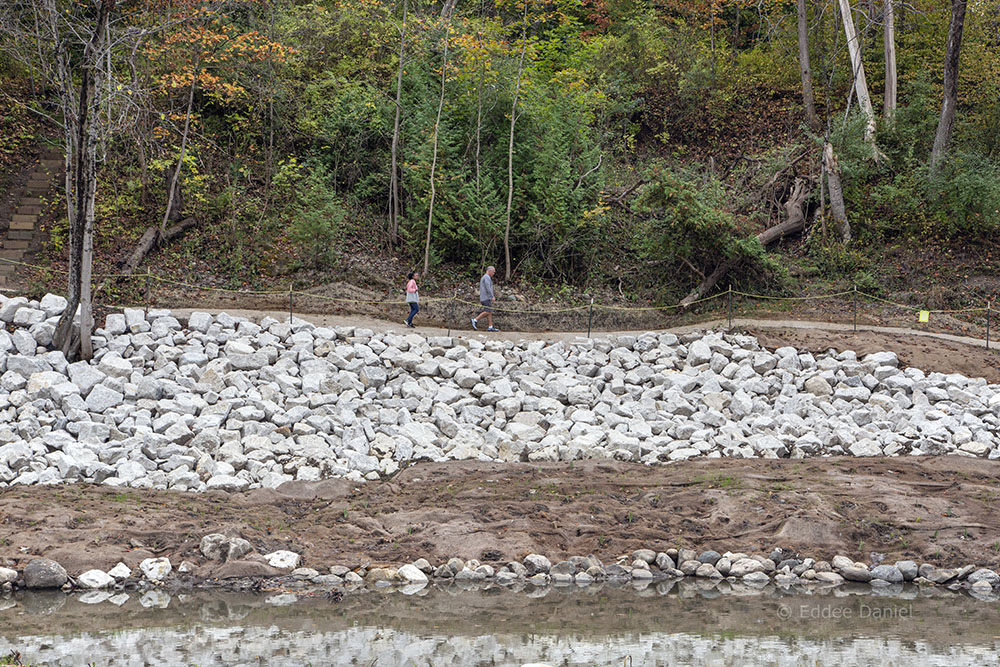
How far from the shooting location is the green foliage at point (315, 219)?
Answer: 65.1ft

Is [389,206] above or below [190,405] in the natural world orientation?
above

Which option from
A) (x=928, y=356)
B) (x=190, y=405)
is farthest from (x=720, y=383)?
(x=190, y=405)

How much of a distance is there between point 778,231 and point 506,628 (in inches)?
630

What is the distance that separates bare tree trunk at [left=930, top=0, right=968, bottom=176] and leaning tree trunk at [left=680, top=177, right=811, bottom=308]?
3012 mm

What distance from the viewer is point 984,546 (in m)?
10.6

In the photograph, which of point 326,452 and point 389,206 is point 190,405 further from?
point 389,206

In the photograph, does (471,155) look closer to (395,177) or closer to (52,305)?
(395,177)

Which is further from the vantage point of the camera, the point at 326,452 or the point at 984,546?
the point at 326,452

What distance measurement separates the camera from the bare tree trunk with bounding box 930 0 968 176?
21.4 meters

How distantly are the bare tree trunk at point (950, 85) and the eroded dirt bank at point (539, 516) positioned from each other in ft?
37.7

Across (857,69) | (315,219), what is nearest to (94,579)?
(315,219)

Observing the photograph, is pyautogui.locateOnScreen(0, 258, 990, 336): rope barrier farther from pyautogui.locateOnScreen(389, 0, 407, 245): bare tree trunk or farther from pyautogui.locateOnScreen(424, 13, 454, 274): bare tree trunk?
pyautogui.locateOnScreen(389, 0, 407, 245): bare tree trunk

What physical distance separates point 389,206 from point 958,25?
1380cm

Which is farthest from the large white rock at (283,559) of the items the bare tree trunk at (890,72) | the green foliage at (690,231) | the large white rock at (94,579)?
the bare tree trunk at (890,72)
